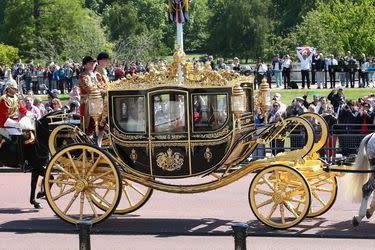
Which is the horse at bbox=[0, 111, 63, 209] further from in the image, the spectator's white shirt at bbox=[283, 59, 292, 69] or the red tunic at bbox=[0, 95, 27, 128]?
→ the spectator's white shirt at bbox=[283, 59, 292, 69]

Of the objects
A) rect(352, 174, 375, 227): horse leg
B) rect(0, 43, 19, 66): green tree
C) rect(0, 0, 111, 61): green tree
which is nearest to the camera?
rect(352, 174, 375, 227): horse leg

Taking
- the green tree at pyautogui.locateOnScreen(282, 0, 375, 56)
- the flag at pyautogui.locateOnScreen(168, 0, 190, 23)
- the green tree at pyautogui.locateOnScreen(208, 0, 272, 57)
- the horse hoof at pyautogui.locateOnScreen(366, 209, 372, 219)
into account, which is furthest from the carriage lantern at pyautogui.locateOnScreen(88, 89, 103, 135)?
the green tree at pyautogui.locateOnScreen(208, 0, 272, 57)

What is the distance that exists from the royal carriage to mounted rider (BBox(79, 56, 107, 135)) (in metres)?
0.33

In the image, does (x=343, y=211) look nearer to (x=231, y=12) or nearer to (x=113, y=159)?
(x=113, y=159)

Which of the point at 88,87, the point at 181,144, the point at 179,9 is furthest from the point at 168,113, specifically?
the point at 179,9

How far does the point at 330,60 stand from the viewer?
1357 inches

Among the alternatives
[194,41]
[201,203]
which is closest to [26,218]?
[201,203]

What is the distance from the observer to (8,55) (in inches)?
2228

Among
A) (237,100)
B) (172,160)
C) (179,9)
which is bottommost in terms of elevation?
(172,160)

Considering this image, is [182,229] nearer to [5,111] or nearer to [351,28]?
[5,111]

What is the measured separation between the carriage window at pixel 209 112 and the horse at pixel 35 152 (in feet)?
10.1

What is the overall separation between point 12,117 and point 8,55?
41958 millimetres

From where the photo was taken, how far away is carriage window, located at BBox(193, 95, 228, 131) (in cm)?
1320

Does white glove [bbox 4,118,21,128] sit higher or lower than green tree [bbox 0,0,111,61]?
lower
